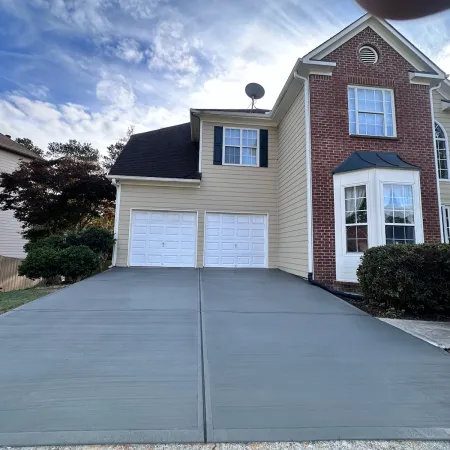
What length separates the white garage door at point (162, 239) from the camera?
10.5 m

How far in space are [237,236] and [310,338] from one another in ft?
22.9

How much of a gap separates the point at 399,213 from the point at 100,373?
7.46m

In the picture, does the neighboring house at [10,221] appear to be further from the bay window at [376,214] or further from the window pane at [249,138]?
the bay window at [376,214]

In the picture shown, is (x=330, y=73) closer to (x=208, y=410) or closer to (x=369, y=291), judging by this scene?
(x=369, y=291)

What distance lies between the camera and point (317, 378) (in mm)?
2752

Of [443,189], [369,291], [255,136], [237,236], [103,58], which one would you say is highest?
[103,58]

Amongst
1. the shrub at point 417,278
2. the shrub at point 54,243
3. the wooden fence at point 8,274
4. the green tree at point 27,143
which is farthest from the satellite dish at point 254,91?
the green tree at point 27,143

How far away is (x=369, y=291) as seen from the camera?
566 cm

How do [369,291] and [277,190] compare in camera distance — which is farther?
[277,190]

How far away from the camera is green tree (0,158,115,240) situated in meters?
12.1

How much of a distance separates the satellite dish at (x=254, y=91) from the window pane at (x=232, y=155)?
3.24m

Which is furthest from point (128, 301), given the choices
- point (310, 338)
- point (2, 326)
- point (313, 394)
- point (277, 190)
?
point (277, 190)

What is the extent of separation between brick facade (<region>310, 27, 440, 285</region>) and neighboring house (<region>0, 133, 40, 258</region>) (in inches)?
659

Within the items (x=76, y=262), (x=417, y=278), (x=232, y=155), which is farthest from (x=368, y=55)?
(x=76, y=262)
